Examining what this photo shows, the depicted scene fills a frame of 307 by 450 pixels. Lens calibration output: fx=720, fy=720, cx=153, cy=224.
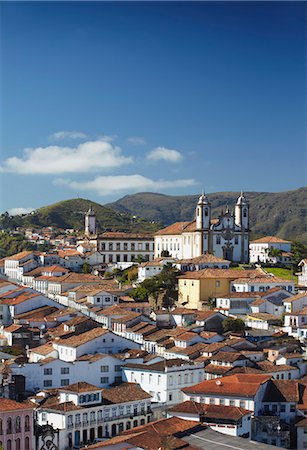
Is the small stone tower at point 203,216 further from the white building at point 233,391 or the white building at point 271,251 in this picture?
the white building at point 233,391

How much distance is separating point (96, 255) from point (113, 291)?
43.3 ft

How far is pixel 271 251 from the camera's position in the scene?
45.1 metres

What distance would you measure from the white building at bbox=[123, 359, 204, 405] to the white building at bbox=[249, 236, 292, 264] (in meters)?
21.9

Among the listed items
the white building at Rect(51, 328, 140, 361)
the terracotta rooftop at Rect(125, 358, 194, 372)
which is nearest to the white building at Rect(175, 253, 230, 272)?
the white building at Rect(51, 328, 140, 361)

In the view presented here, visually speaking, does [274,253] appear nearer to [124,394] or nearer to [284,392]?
[284,392]

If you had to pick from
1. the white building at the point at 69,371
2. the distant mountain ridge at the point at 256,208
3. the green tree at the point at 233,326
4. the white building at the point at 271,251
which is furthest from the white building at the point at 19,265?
the distant mountain ridge at the point at 256,208

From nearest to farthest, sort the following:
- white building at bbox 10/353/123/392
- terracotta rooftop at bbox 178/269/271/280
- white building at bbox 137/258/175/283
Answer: white building at bbox 10/353/123/392 < terracotta rooftop at bbox 178/269/271/280 < white building at bbox 137/258/175/283

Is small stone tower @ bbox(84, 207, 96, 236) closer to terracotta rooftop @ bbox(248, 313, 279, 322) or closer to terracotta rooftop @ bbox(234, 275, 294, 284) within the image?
terracotta rooftop @ bbox(234, 275, 294, 284)

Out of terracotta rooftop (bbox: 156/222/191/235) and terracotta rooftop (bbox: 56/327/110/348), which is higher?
terracotta rooftop (bbox: 156/222/191/235)

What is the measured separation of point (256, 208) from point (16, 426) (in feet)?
418

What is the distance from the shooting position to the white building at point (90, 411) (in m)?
19.2

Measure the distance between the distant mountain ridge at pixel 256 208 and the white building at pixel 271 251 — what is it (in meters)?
49.8

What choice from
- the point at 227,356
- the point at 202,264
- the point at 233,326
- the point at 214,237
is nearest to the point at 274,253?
the point at 214,237

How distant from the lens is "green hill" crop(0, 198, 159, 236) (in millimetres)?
86688
